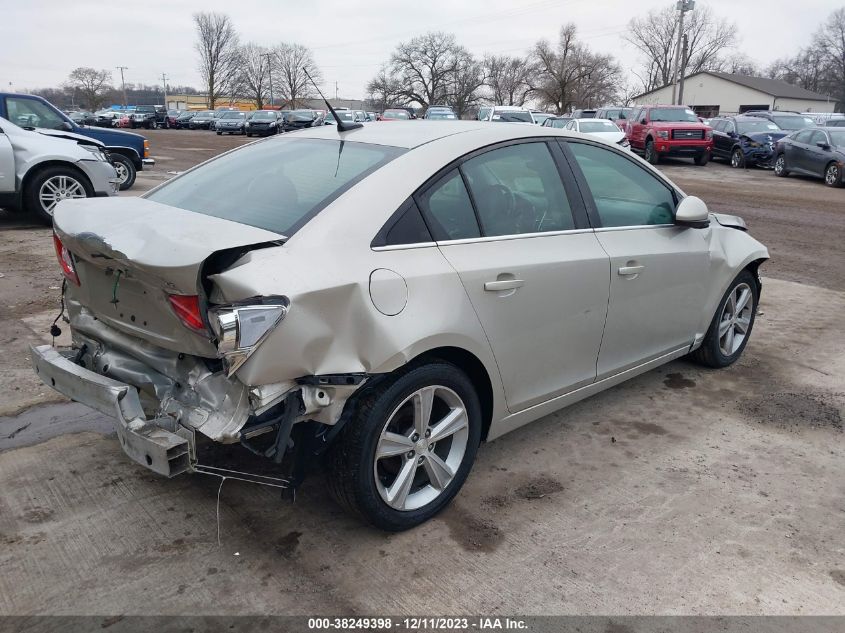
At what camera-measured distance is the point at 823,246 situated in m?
9.89

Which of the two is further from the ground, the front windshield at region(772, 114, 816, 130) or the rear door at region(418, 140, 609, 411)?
the front windshield at region(772, 114, 816, 130)

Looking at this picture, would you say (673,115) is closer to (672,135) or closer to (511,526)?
(672,135)

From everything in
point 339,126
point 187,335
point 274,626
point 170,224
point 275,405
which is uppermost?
point 339,126

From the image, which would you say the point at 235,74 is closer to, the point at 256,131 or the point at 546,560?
the point at 256,131

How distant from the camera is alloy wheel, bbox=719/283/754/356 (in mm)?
4887

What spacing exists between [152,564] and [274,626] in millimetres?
641

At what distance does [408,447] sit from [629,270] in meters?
1.66

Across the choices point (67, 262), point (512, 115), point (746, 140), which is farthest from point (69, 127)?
point (746, 140)

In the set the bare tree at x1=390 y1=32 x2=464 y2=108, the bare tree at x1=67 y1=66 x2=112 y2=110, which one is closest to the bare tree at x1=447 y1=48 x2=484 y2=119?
the bare tree at x1=390 y1=32 x2=464 y2=108

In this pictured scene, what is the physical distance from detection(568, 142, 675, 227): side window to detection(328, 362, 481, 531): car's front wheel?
1439 mm

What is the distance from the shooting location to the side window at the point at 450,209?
9.97 feet

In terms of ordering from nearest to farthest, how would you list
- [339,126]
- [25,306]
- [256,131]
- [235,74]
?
[339,126] < [25,306] < [256,131] < [235,74]

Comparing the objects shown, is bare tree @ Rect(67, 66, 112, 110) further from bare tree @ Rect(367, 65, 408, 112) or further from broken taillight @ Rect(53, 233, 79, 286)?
broken taillight @ Rect(53, 233, 79, 286)

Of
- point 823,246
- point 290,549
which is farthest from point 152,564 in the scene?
point 823,246
